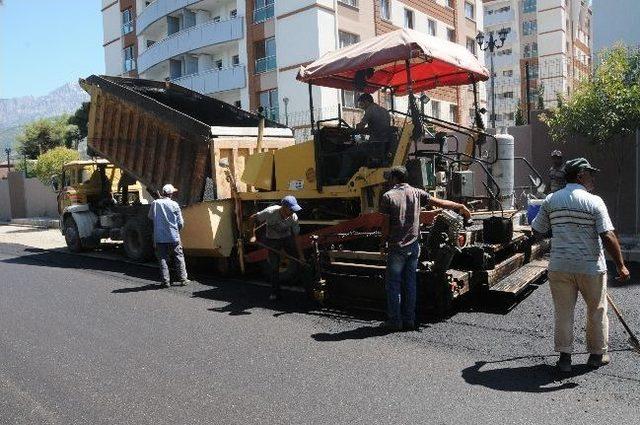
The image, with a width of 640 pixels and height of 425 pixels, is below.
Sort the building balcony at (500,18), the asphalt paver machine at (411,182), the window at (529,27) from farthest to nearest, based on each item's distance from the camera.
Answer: the building balcony at (500,18)
the window at (529,27)
the asphalt paver machine at (411,182)

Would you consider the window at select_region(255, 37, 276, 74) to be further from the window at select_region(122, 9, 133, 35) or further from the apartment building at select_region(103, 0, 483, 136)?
the window at select_region(122, 9, 133, 35)

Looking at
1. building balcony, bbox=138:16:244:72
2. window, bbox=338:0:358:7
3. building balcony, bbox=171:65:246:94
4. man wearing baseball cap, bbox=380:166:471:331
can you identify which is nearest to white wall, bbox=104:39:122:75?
building balcony, bbox=138:16:244:72

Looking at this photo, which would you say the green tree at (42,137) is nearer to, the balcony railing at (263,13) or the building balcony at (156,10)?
the building balcony at (156,10)

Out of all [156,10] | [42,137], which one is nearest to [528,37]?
[156,10]

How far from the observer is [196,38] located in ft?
94.6

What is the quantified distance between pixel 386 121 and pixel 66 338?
14.3 ft

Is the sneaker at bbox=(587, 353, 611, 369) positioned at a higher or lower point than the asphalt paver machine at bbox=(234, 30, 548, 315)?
lower

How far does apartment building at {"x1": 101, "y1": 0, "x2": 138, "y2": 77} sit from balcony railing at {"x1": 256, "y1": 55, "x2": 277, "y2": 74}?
41.4 feet

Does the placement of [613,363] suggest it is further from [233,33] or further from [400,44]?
[233,33]

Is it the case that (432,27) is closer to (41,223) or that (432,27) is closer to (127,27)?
(127,27)

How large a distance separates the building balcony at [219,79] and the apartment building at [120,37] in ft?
30.2

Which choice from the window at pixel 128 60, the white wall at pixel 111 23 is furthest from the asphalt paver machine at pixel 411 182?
the white wall at pixel 111 23

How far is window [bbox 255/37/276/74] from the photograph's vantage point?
86.3ft

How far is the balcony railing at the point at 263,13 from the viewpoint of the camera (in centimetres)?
2616
